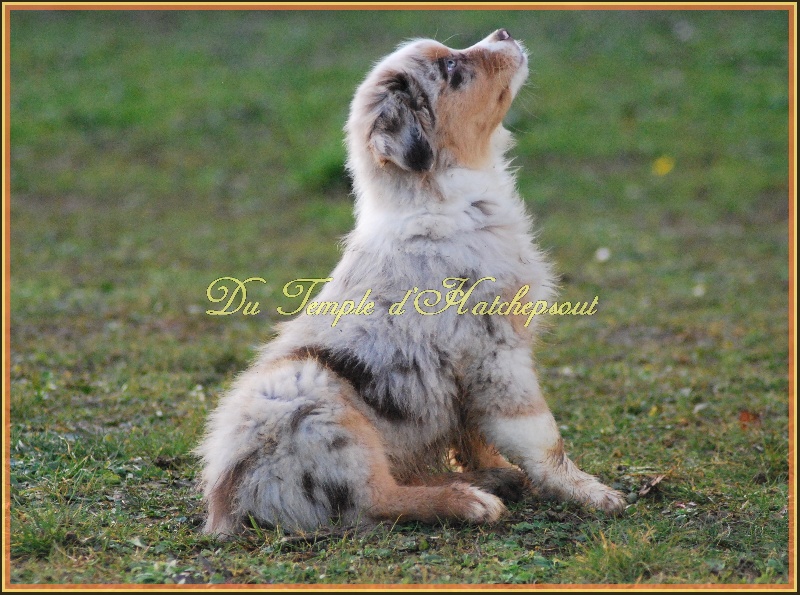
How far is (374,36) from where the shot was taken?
1656 cm

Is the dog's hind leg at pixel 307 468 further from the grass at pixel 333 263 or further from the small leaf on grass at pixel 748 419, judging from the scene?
the small leaf on grass at pixel 748 419

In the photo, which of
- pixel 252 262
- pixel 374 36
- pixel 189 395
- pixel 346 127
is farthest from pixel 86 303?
pixel 374 36

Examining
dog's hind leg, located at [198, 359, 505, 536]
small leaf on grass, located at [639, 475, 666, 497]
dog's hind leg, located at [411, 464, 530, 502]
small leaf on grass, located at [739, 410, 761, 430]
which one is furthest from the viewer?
small leaf on grass, located at [739, 410, 761, 430]

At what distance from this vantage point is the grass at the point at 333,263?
3986 millimetres

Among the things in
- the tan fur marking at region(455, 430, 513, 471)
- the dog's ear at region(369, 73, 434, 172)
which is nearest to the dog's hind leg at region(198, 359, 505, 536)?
the tan fur marking at region(455, 430, 513, 471)

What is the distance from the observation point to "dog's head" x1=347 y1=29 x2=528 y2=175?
179 inches

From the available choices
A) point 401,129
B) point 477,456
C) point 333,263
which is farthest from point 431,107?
point 333,263

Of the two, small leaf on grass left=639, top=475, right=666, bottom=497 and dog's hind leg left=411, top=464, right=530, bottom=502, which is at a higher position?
dog's hind leg left=411, top=464, right=530, bottom=502

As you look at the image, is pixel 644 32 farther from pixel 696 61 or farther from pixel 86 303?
pixel 86 303

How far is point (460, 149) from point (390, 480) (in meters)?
1.63

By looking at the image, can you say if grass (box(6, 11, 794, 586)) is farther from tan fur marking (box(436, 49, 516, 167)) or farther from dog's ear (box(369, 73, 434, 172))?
dog's ear (box(369, 73, 434, 172))

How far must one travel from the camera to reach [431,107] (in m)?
4.67

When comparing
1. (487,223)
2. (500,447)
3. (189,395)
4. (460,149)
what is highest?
(460,149)

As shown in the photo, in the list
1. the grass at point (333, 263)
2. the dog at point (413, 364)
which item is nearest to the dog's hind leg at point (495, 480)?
the dog at point (413, 364)
